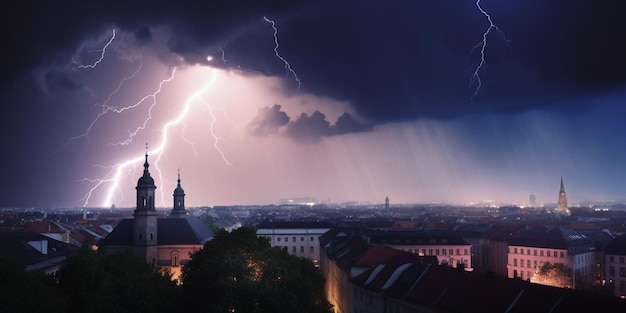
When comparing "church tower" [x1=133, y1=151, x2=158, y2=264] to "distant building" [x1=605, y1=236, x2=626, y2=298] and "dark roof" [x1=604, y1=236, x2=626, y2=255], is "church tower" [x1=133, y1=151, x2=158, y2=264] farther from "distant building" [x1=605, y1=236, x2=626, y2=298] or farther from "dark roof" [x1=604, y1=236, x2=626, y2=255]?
"dark roof" [x1=604, y1=236, x2=626, y2=255]

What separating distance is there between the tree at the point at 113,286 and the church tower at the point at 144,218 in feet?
72.1

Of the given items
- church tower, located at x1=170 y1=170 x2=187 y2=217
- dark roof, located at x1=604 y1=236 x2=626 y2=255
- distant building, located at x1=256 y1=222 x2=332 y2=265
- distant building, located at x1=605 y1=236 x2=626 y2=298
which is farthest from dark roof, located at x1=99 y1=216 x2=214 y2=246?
dark roof, located at x1=604 y1=236 x2=626 y2=255

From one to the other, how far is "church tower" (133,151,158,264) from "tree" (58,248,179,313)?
72.1 ft

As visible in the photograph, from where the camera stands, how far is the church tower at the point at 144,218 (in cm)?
8238

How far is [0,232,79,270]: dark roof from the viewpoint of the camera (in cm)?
6519

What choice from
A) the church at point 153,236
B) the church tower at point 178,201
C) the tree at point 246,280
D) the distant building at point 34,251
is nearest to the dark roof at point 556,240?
the church at point 153,236

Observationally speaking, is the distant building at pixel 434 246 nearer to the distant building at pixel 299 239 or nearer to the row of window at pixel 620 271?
the row of window at pixel 620 271

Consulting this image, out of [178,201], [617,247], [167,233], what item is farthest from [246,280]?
[617,247]

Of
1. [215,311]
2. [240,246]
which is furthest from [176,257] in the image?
[215,311]

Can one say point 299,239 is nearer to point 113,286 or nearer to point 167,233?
point 167,233

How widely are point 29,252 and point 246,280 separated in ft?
111

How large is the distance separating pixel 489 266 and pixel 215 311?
103 m

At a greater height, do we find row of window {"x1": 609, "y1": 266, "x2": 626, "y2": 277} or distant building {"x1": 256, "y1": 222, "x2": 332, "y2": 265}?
distant building {"x1": 256, "y1": 222, "x2": 332, "y2": 265}

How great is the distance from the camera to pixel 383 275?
56.2 meters
